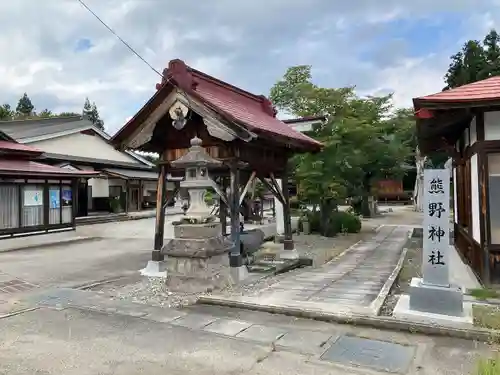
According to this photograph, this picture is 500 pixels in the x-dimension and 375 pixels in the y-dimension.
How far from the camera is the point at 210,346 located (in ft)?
16.3

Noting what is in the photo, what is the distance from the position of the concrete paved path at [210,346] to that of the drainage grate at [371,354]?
11mm

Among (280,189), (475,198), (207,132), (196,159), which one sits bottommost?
(475,198)

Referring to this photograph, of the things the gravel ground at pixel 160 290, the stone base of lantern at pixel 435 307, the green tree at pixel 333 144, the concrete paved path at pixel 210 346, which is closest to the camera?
the concrete paved path at pixel 210 346

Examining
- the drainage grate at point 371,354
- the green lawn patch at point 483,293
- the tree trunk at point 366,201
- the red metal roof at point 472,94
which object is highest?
the red metal roof at point 472,94

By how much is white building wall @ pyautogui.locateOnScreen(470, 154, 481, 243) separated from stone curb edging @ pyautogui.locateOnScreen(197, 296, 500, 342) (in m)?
3.48

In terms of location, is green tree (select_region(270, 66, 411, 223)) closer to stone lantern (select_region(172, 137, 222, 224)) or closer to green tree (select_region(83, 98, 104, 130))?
stone lantern (select_region(172, 137, 222, 224))

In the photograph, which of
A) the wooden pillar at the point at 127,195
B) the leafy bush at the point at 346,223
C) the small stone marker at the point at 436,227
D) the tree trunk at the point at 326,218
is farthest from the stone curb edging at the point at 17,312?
the wooden pillar at the point at 127,195

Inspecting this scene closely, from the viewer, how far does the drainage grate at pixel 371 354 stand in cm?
439

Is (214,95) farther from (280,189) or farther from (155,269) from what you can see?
(155,269)

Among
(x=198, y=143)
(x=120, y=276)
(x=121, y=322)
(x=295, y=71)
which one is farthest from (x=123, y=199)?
(x=121, y=322)

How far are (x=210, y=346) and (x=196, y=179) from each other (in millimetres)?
4033

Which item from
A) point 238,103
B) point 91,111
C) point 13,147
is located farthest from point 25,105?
point 238,103

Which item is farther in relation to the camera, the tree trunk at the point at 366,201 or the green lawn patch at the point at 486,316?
the tree trunk at the point at 366,201

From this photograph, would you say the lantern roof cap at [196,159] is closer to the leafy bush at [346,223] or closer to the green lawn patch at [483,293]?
the green lawn patch at [483,293]
